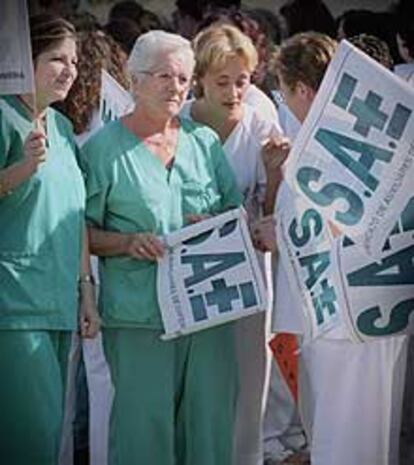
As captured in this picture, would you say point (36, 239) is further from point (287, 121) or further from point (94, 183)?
point (287, 121)

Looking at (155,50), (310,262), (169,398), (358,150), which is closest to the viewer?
(358,150)

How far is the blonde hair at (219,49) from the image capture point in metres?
4.20

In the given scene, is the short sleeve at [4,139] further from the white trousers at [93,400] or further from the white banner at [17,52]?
the white trousers at [93,400]

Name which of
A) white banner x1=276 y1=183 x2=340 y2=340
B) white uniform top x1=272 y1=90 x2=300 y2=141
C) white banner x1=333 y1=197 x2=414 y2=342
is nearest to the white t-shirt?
white uniform top x1=272 y1=90 x2=300 y2=141

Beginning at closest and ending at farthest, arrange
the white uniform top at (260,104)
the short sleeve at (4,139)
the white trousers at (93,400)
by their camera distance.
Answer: the short sleeve at (4,139) < the white uniform top at (260,104) < the white trousers at (93,400)

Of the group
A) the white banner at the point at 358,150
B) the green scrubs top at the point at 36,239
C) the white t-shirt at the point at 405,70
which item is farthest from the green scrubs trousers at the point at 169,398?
the white t-shirt at the point at 405,70

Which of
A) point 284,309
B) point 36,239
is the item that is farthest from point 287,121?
point 36,239

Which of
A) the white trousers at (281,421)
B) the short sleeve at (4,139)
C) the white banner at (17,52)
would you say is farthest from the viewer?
the white trousers at (281,421)

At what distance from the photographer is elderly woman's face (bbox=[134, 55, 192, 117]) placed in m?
3.90

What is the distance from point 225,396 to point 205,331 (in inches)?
9.1

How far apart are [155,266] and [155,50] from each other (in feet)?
2.14

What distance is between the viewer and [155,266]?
3938 millimetres

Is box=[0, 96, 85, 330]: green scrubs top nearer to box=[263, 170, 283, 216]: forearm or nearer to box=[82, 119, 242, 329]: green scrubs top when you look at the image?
box=[82, 119, 242, 329]: green scrubs top

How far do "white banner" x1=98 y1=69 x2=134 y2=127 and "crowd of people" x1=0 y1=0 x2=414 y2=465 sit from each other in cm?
21
